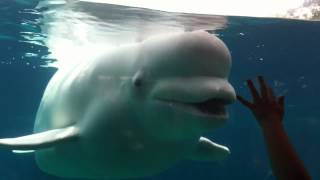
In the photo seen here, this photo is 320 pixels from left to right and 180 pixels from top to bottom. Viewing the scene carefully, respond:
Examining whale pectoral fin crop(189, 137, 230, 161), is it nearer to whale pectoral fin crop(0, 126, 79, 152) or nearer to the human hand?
whale pectoral fin crop(0, 126, 79, 152)

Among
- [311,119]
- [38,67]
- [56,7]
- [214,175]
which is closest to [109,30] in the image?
[56,7]

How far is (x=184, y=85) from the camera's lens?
4.84 m

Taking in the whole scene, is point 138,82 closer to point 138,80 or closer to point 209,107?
point 138,80

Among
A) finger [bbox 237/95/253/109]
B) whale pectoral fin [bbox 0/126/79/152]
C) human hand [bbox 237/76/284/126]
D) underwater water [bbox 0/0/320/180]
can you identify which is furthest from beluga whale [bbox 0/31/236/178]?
underwater water [bbox 0/0/320/180]

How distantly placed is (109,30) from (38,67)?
9.42 meters

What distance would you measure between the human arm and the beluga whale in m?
0.42

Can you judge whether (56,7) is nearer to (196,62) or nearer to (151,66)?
(151,66)

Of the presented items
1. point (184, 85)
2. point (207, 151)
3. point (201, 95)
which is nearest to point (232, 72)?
point (207, 151)

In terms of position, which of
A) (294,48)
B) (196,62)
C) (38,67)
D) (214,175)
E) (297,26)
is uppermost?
(196,62)

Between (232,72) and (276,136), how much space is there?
1504 centimetres

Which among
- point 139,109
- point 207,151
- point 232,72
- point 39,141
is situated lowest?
point 232,72

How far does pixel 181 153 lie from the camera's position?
5773 mm

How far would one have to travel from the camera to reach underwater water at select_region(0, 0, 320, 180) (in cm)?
1233

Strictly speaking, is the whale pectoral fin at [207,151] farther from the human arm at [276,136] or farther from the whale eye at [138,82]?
the human arm at [276,136]
